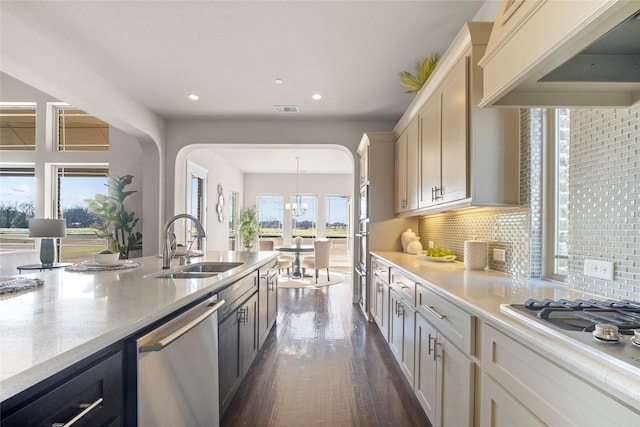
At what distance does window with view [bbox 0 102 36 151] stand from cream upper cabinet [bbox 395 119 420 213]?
20.2 feet

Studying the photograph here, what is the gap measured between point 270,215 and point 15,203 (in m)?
5.94

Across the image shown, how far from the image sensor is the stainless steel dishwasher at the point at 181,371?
110 cm

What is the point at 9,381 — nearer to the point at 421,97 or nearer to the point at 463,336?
the point at 463,336

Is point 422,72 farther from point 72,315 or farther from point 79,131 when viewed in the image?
point 79,131

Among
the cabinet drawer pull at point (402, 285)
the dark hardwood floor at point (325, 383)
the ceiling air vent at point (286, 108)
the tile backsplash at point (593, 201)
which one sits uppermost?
the ceiling air vent at point (286, 108)

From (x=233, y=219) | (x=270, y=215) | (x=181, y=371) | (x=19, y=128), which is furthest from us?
(x=270, y=215)

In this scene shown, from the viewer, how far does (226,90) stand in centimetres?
402

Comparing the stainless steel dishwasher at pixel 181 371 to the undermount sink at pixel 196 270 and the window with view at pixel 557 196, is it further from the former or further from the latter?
the window with view at pixel 557 196

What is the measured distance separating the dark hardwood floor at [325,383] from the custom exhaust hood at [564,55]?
195 cm

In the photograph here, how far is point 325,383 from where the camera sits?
2486 millimetres

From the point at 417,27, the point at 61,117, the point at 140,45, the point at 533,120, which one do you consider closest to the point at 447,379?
the point at 533,120

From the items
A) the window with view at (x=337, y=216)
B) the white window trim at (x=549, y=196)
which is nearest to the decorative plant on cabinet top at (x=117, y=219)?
the white window trim at (x=549, y=196)

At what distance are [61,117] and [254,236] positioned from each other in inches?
213

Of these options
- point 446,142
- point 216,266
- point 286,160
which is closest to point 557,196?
point 446,142
